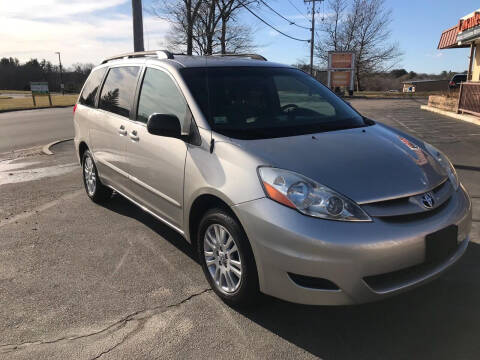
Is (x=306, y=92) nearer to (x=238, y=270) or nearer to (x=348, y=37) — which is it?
(x=238, y=270)

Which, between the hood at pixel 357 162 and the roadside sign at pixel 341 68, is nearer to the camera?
the hood at pixel 357 162

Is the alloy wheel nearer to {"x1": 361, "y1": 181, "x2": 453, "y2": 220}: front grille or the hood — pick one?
the hood

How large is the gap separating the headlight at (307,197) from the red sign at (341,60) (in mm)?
40258

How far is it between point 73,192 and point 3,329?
3533 millimetres

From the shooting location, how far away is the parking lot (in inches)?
100.0

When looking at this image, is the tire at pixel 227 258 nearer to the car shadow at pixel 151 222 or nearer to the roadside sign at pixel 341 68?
the car shadow at pixel 151 222

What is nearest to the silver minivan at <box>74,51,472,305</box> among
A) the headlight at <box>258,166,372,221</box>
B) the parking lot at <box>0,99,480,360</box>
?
the headlight at <box>258,166,372,221</box>

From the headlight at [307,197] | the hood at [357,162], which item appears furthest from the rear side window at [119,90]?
the headlight at [307,197]

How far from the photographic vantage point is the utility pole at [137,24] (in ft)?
34.5

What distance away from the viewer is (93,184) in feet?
17.9

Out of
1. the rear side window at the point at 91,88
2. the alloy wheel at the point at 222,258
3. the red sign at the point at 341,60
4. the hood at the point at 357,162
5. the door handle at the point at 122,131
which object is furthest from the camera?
the red sign at the point at 341,60

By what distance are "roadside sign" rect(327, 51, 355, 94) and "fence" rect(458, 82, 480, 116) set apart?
2556 centimetres

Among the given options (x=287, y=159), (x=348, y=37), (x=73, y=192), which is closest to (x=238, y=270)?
(x=287, y=159)

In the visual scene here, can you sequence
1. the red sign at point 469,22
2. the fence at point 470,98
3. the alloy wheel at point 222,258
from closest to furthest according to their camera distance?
the alloy wheel at point 222,258 → the fence at point 470,98 → the red sign at point 469,22
